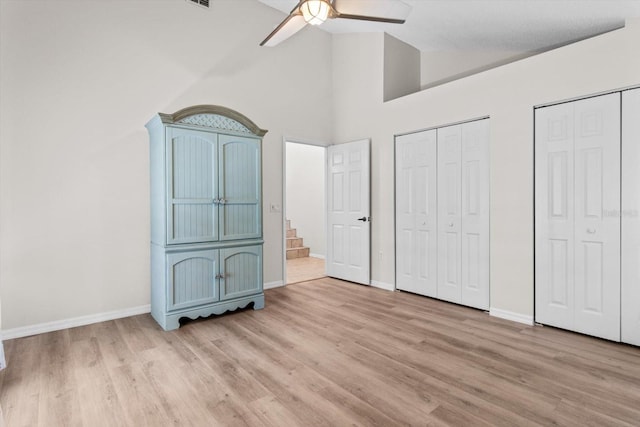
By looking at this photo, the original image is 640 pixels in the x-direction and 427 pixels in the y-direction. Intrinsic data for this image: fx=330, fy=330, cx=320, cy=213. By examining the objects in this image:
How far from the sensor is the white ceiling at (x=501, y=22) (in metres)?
2.72

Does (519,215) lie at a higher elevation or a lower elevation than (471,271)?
higher

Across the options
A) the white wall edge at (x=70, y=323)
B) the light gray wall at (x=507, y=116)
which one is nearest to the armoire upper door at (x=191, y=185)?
the white wall edge at (x=70, y=323)

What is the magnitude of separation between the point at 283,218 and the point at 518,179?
9.23 ft

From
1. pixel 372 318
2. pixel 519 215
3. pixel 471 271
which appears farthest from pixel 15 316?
pixel 519 215

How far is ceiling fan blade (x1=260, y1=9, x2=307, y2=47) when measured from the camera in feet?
8.09

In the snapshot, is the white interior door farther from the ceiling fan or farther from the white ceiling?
the ceiling fan

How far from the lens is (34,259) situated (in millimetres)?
2896

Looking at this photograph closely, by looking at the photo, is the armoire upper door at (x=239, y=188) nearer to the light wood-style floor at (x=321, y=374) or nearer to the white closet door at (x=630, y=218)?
the light wood-style floor at (x=321, y=374)

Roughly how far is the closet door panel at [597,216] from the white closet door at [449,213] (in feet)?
3.44

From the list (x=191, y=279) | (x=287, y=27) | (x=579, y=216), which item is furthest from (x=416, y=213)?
Answer: (x=191, y=279)

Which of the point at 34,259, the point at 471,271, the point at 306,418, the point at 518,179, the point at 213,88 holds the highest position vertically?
the point at 213,88

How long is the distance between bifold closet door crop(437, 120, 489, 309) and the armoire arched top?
213 centimetres

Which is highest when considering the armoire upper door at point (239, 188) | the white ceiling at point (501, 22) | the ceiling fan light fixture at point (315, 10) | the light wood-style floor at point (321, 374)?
the white ceiling at point (501, 22)

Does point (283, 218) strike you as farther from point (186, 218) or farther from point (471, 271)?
point (471, 271)
